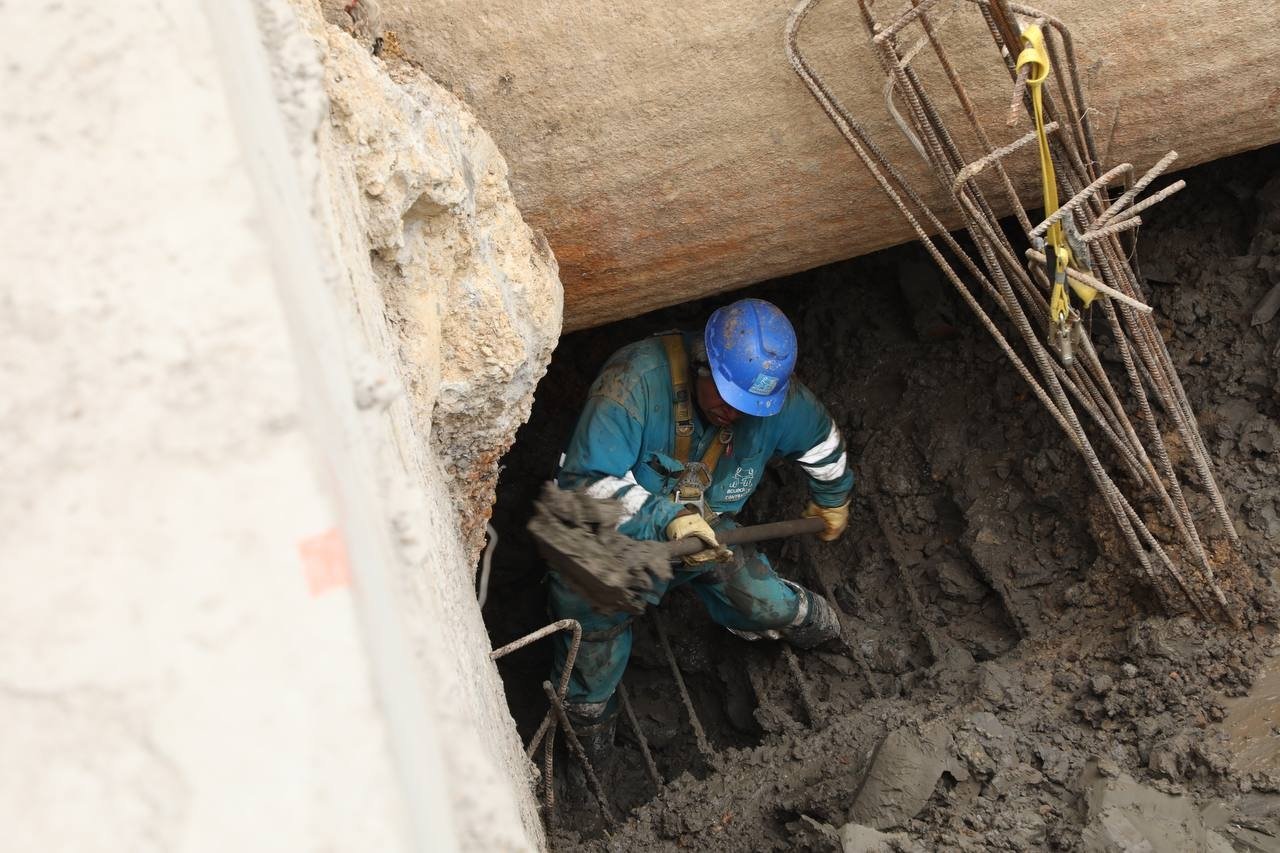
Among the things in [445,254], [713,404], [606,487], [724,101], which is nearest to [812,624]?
[713,404]

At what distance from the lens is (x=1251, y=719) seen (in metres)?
2.81

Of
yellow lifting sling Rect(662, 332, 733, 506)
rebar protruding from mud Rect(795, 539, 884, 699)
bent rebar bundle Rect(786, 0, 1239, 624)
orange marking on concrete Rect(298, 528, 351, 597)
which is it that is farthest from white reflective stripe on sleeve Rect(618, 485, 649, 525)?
orange marking on concrete Rect(298, 528, 351, 597)

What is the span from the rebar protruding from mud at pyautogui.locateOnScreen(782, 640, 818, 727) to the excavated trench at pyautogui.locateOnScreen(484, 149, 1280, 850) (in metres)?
0.05

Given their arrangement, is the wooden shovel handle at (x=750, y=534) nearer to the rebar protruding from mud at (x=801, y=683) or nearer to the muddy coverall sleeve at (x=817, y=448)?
the muddy coverall sleeve at (x=817, y=448)

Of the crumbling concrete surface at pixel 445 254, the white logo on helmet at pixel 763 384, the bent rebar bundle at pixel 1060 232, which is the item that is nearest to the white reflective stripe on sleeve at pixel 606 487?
the white logo on helmet at pixel 763 384

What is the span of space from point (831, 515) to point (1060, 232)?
6.31ft

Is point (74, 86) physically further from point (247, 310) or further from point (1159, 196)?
point (1159, 196)

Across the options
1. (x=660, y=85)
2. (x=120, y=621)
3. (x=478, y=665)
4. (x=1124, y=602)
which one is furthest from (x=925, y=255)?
(x=120, y=621)

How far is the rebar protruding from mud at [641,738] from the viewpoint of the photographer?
4219 millimetres

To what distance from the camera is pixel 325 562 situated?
99cm

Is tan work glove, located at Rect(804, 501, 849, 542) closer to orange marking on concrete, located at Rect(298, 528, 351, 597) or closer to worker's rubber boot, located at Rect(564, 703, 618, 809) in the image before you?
worker's rubber boot, located at Rect(564, 703, 618, 809)

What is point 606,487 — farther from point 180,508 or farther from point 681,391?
point 180,508

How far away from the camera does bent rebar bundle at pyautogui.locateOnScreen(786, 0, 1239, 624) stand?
2.56m

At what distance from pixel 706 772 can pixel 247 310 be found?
141 inches
